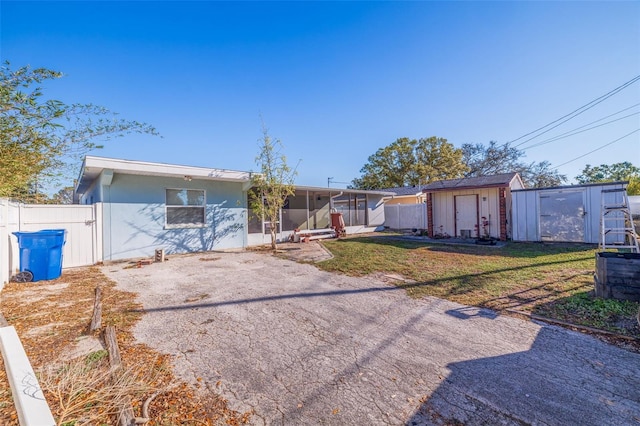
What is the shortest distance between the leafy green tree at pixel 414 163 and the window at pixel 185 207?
23.0 m

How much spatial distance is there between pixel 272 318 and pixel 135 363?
1.53 m

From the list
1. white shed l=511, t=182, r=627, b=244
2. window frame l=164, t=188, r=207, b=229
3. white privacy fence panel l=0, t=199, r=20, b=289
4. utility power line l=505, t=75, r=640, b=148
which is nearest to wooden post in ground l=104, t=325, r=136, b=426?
white privacy fence panel l=0, t=199, r=20, b=289

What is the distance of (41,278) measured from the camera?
5.47 metres

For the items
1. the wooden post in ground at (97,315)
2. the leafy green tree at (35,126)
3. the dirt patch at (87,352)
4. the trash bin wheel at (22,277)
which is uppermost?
the leafy green tree at (35,126)

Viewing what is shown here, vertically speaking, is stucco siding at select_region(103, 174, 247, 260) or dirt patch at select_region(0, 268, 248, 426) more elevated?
stucco siding at select_region(103, 174, 247, 260)

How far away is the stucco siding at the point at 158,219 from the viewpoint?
758cm

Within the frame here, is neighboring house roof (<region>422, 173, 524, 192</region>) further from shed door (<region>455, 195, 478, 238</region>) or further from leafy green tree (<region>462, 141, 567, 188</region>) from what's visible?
leafy green tree (<region>462, 141, 567, 188</region>)

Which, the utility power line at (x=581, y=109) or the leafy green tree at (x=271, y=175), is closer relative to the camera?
the leafy green tree at (x=271, y=175)

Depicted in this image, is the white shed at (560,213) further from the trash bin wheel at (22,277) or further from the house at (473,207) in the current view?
the trash bin wheel at (22,277)

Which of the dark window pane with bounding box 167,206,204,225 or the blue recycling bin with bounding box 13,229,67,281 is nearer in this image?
the blue recycling bin with bounding box 13,229,67,281

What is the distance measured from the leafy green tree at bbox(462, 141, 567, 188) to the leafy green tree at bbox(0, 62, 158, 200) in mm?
32760

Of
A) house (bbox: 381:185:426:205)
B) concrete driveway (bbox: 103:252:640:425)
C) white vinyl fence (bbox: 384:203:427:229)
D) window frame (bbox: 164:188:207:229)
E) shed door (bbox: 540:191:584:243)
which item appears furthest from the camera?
house (bbox: 381:185:426:205)

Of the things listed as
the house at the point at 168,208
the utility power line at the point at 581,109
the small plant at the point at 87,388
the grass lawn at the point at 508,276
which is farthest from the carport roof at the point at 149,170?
the utility power line at the point at 581,109

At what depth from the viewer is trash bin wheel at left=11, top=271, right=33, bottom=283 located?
5.20m
